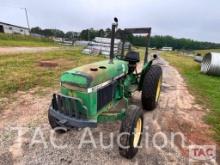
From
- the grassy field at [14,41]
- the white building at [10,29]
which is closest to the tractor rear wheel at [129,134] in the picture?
the grassy field at [14,41]

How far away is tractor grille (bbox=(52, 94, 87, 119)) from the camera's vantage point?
10.7 feet

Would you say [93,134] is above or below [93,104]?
below

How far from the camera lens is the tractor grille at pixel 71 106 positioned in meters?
3.25

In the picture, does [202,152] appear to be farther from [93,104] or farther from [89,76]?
[89,76]

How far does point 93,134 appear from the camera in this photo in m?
4.05

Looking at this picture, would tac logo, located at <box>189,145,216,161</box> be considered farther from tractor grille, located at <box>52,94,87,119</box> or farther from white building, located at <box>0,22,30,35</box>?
white building, located at <box>0,22,30,35</box>

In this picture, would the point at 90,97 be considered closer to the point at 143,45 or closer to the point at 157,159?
the point at 157,159

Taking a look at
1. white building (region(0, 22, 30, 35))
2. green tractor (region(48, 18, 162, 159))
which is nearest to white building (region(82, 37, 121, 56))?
green tractor (region(48, 18, 162, 159))

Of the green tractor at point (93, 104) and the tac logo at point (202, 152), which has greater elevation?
the green tractor at point (93, 104)

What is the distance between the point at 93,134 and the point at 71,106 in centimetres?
98

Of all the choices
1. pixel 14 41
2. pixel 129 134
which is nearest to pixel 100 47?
pixel 14 41

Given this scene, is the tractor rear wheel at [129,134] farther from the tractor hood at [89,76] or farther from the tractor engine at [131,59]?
the tractor engine at [131,59]

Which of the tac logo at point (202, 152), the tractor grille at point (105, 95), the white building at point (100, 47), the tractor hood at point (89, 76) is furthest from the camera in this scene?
the white building at point (100, 47)

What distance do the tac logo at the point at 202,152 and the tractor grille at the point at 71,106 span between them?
182 cm
